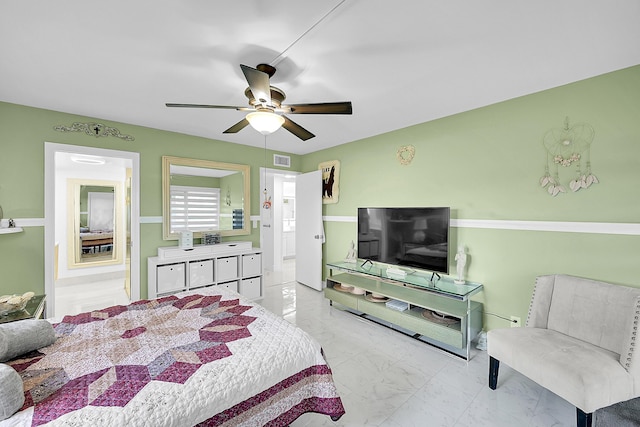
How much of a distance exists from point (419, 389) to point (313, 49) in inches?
106

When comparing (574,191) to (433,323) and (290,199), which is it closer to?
(433,323)

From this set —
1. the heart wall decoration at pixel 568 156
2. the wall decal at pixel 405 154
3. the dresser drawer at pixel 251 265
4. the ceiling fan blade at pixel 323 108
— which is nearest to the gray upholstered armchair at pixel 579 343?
the heart wall decoration at pixel 568 156

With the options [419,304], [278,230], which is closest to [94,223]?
[278,230]

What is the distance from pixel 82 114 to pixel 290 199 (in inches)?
194

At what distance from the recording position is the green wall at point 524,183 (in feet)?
6.81

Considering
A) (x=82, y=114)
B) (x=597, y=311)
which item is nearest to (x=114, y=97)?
(x=82, y=114)

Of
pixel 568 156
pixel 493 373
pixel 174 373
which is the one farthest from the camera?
pixel 568 156

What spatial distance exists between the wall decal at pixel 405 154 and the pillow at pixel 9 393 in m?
3.66

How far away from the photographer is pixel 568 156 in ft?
7.57

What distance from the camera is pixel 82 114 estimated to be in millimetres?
3029

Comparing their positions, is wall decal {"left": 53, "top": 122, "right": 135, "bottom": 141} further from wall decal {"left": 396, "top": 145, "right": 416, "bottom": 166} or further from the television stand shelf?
wall decal {"left": 396, "top": 145, "right": 416, "bottom": 166}

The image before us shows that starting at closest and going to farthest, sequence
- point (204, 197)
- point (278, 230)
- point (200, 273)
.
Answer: point (200, 273) → point (204, 197) → point (278, 230)

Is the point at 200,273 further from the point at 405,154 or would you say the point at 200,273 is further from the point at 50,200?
the point at 405,154

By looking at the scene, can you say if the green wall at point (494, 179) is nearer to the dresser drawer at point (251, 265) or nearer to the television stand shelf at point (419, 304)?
the television stand shelf at point (419, 304)
